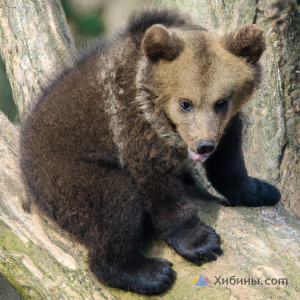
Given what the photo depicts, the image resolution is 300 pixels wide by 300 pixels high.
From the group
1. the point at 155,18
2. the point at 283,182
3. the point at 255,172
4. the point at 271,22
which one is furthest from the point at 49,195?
the point at 271,22

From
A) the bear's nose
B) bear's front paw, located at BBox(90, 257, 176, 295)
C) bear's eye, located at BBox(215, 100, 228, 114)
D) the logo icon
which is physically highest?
bear's eye, located at BBox(215, 100, 228, 114)

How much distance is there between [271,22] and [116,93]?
293 centimetres

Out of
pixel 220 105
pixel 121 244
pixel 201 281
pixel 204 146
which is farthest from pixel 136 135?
pixel 201 281

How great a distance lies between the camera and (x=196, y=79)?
2885 mm

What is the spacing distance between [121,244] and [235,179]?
66.6 inches

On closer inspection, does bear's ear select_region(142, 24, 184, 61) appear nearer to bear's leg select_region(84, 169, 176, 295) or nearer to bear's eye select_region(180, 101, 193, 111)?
bear's eye select_region(180, 101, 193, 111)

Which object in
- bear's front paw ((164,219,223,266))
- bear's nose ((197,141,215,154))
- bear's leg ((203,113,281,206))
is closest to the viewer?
bear's nose ((197,141,215,154))

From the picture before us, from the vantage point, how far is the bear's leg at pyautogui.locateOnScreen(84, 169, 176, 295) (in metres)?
3.01

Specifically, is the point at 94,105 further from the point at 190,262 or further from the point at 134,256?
the point at 190,262

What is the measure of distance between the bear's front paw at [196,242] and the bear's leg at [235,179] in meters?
0.79

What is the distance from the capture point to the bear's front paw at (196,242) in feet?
10.5

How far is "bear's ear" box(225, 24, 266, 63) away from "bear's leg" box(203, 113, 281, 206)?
1.05 m

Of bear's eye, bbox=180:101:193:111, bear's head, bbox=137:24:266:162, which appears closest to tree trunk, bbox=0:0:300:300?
bear's head, bbox=137:24:266:162

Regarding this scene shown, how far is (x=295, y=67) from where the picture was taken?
4953 millimetres
